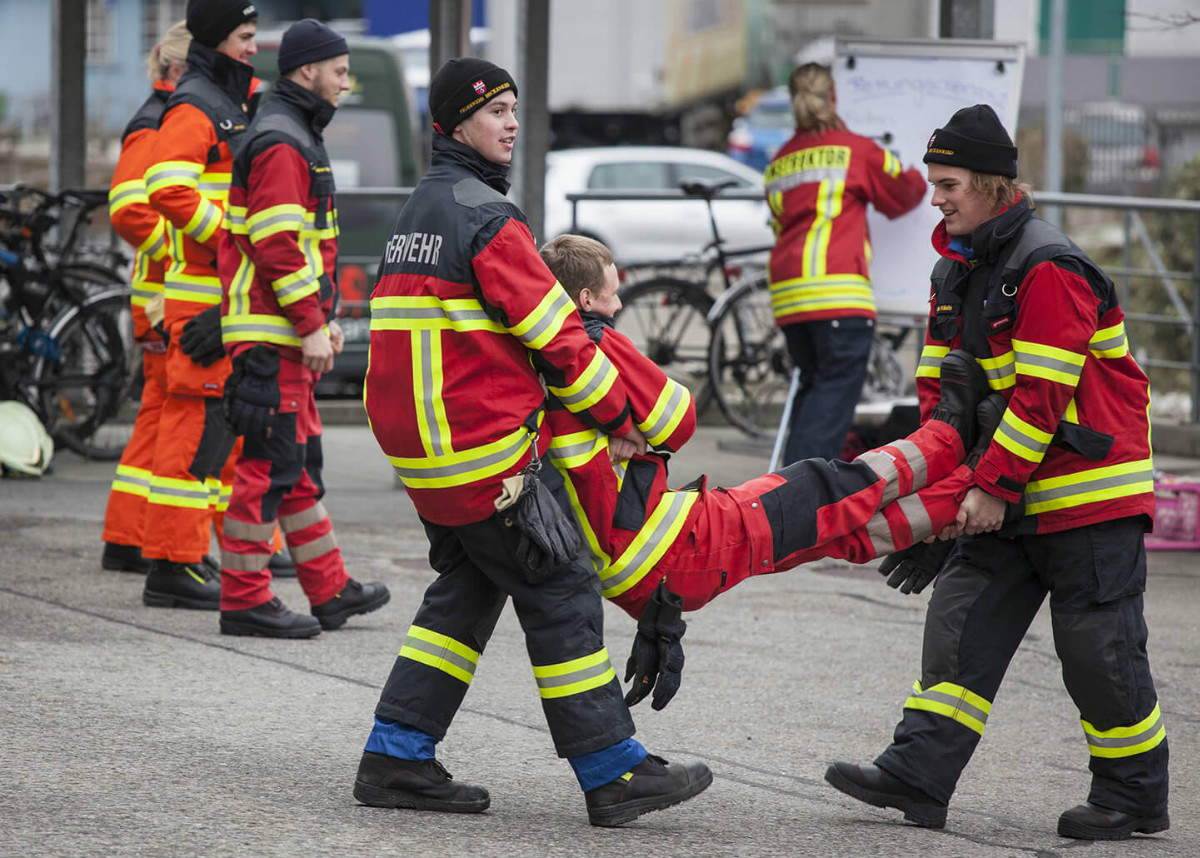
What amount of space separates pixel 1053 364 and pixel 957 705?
863mm

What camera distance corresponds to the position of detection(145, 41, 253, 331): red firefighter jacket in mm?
6270

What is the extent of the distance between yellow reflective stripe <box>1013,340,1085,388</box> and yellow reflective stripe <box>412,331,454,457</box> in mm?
1377

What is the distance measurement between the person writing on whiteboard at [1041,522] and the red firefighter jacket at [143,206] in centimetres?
348

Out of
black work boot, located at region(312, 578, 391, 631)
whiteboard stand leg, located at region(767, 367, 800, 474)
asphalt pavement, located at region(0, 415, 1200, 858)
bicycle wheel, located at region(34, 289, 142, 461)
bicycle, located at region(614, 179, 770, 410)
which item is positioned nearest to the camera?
asphalt pavement, located at region(0, 415, 1200, 858)

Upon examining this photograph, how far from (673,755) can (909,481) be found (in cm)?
114

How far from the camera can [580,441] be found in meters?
4.06

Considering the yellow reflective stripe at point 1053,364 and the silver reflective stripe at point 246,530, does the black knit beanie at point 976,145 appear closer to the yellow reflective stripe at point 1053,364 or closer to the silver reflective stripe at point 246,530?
the yellow reflective stripe at point 1053,364

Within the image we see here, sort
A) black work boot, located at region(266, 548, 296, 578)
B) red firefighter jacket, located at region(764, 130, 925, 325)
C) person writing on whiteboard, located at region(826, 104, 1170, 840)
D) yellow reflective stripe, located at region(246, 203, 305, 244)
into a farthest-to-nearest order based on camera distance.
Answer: red firefighter jacket, located at region(764, 130, 925, 325)
black work boot, located at region(266, 548, 296, 578)
yellow reflective stripe, located at region(246, 203, 305, 244)
person writing on whiteboard, located at region(826, 104, 1170, 840)

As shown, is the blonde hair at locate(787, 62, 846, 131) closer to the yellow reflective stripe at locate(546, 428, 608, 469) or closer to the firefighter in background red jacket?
the firefighter in background red jacket

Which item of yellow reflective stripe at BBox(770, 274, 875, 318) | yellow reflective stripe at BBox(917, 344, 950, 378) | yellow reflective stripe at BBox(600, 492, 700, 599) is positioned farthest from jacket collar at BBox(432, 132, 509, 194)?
yellow reflective stripe at BBox(770, 274, 875, 318)

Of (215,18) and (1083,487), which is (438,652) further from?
(215,18)

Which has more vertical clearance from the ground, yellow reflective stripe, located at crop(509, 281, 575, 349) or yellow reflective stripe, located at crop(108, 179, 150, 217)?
yellow reflective stripe, located at crop(108, 179, 150, 217)

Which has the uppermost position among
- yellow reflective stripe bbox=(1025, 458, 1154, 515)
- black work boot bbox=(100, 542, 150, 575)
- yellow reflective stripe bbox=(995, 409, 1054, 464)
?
yellow reflective stripe bbox=(995, 409, 1054, 464)

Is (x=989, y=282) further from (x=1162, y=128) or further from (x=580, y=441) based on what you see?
(x=1162, y=128)
